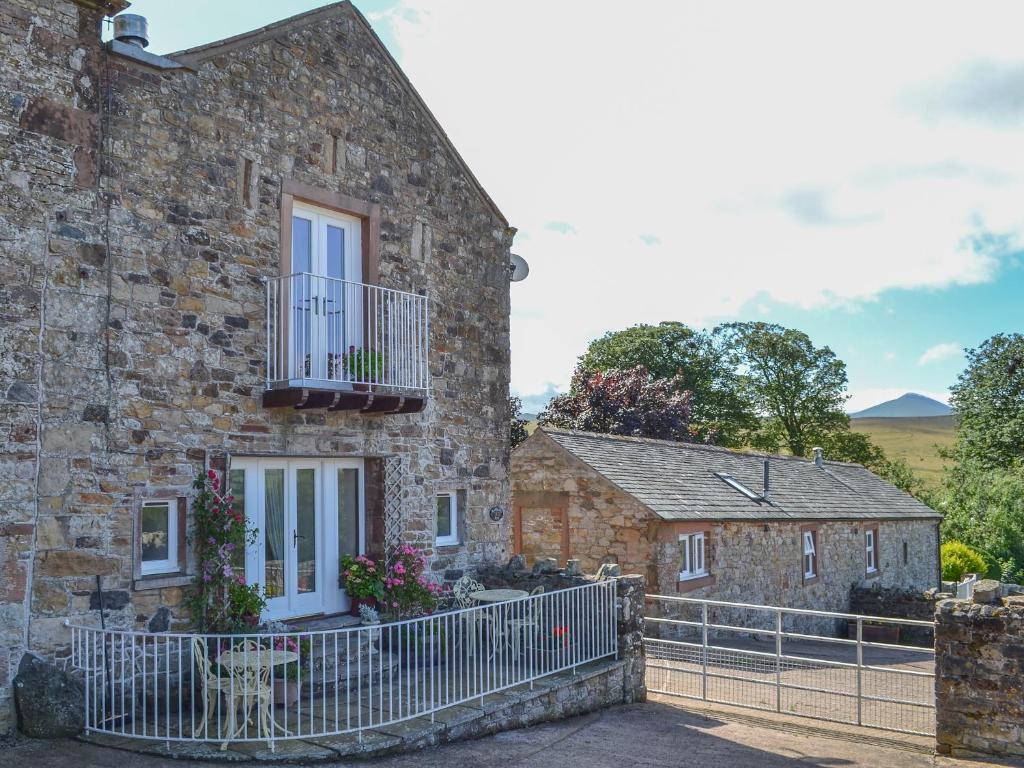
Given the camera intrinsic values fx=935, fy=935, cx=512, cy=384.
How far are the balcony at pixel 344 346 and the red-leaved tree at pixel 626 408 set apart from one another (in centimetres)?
2277

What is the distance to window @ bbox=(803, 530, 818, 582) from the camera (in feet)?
71.8

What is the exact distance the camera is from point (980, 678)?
387 inches

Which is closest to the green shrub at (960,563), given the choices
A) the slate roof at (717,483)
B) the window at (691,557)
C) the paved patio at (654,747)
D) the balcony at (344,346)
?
the slate roof at (717,483)

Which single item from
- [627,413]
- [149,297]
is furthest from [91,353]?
[627,413]

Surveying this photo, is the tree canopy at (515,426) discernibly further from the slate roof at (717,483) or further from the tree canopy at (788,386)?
the tree canopy at (788,386)

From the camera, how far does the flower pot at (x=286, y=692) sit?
8758 mm

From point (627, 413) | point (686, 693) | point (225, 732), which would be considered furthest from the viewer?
point (627, 413)

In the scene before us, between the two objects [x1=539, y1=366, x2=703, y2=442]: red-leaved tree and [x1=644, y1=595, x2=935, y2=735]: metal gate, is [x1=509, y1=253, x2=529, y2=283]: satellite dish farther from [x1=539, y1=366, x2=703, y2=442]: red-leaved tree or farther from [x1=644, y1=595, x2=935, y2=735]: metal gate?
[x1=539, y1=366, x2=703, y2=442]: red-leaved tree

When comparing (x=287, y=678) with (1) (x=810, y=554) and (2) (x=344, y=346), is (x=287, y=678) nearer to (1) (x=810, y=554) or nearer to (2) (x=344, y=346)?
(2) (x=344, y=346)

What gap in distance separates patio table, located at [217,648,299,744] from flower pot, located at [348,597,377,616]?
2431 mm

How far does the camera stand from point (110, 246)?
8.90 metres

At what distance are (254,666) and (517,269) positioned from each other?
26.1 ft

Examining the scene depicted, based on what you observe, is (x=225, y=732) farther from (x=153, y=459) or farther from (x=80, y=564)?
(x=153, y=459)

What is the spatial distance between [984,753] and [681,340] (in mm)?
36482
